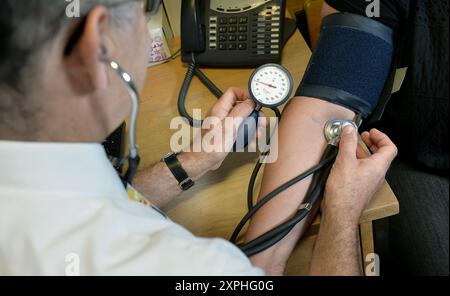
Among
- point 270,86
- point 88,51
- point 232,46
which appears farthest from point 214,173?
point 88,51

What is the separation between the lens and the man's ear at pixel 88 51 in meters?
0.54

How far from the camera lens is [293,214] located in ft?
2.85

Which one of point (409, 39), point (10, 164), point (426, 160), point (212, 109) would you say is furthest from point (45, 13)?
point (426, 160)

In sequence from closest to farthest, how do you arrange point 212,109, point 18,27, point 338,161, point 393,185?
point 18,27
point 338,161
point 212,109
point 393,185

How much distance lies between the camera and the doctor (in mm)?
540

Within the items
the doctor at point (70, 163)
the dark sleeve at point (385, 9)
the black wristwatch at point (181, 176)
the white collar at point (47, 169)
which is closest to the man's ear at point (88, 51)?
the doctor at point (70, 163)

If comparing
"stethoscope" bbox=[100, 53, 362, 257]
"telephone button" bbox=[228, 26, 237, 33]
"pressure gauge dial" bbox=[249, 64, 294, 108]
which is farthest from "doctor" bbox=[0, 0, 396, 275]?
"telephone button" bbox=[228, 26, 237, 33]

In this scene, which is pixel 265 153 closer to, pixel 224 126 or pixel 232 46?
pixel 224 126

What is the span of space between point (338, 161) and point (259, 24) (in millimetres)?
425

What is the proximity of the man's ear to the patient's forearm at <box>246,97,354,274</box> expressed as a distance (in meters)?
0.45

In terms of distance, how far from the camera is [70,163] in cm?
61

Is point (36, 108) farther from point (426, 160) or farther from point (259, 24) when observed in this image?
point (426, 160)

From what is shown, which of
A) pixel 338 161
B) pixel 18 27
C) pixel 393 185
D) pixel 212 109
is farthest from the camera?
pixel 393 185

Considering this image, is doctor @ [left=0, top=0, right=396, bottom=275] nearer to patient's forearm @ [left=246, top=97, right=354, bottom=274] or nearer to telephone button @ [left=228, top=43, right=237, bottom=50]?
patient's forearm @ [left=246, top=97, right=354, bottom=274]
